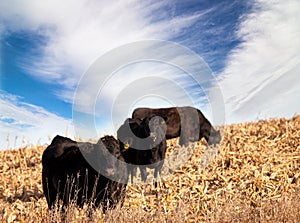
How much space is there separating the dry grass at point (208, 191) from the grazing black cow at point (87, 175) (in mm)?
494

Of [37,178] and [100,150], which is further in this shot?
[37,178]

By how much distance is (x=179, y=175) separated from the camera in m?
10.4

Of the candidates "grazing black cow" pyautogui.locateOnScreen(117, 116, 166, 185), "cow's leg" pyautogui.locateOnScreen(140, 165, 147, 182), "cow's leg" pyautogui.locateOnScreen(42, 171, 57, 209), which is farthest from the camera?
"grazing black cow" pyautogui.locateOnScreen(117, 116, 166, 185)

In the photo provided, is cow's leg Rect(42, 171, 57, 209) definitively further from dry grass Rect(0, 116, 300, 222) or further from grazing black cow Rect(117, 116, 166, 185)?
grazing black cow Rect(117, 116, 166, 185)

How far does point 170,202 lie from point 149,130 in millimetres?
4080

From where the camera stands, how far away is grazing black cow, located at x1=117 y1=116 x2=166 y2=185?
38.0ft

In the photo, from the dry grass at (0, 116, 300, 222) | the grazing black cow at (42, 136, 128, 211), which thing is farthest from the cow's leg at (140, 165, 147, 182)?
the grazing black cow at (42, 136, 128, 211)

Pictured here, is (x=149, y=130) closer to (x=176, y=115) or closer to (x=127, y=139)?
(x=127, y=139)

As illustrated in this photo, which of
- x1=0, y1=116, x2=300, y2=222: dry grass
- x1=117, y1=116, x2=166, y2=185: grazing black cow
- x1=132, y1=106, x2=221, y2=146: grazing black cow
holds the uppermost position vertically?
x1=132, y1=106, x2=221, y2=146: grazing black cow

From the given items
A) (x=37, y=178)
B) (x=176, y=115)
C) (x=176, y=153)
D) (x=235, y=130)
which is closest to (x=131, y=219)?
(x=37, y=178)

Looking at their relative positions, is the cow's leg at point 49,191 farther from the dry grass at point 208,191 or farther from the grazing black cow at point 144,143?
the grazing black cow at point 144,143

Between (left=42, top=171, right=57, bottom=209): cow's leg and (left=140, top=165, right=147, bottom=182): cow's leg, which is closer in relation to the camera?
(left=42, top=171, right=57, bottom=209): cow's leg

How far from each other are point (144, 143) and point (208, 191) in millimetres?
3552

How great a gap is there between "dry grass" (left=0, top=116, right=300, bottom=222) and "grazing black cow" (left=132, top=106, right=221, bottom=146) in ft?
5.90
